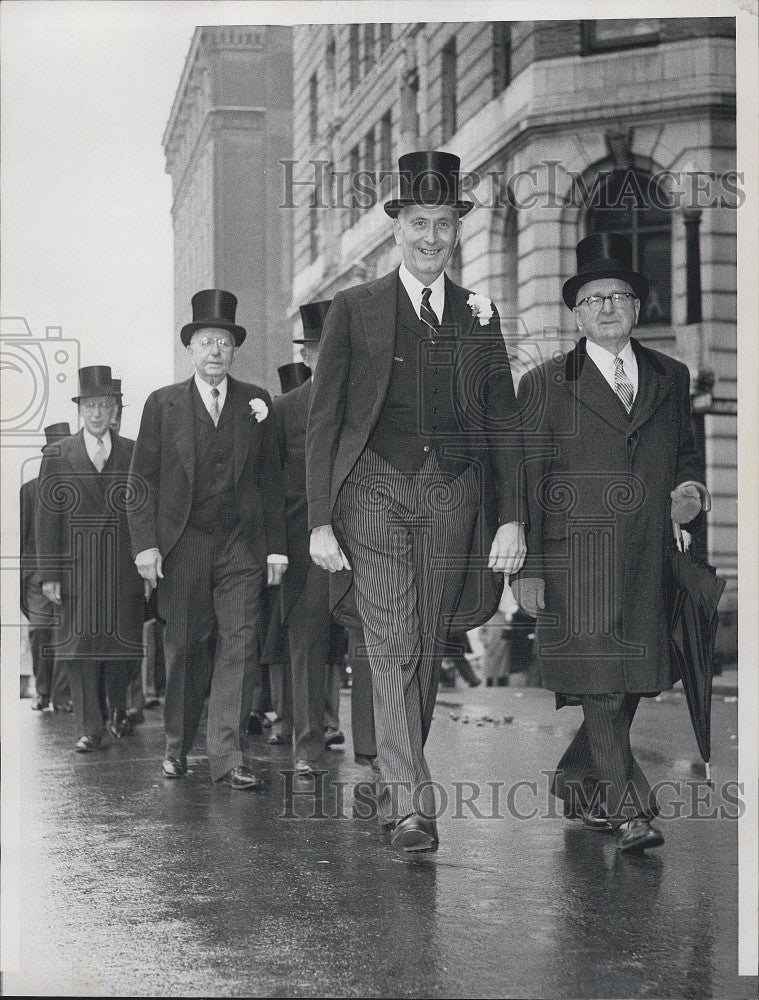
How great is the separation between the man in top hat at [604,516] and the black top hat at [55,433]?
167cm

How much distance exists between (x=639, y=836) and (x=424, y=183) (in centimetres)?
241

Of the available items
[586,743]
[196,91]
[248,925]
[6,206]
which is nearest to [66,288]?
[6,206]

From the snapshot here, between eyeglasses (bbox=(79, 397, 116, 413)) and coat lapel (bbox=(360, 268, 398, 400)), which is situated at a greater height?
coat lapel (bbox=(360, 268, 398, 400))

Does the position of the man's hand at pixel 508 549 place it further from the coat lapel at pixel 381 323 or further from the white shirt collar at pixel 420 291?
the white shirt collar at pixel 420 291

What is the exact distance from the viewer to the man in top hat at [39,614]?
547 centimetres

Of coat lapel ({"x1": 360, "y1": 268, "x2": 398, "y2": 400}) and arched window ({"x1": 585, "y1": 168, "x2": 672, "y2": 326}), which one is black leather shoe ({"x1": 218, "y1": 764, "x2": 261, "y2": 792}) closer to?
coat lapel ({"x1": 360, "y1": 268, "x2": 398, "y2": 400})

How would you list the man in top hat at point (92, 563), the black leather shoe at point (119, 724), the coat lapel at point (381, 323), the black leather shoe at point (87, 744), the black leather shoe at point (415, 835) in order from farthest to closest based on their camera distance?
the black leather shoe at point (119, 724) < the black leather shoe at point (87, 744) < the man in top hat at point (92, 563) < the coat lapel at point (381, 323) < the black leather shoe at point (415, 835)

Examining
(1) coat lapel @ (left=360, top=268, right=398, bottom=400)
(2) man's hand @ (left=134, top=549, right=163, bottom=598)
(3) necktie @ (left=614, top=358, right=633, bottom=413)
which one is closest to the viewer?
(1) coat lapel @ (left=360, top=268, right=398, bottom=400)

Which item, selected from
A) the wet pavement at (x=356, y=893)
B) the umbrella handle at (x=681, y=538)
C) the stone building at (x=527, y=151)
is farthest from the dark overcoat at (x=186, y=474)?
the umbrella handle at (x=681, y=538)

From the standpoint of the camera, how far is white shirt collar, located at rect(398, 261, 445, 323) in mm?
5738

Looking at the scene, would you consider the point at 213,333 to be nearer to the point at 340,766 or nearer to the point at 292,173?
the point at 292,173

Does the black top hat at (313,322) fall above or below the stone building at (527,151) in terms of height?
below

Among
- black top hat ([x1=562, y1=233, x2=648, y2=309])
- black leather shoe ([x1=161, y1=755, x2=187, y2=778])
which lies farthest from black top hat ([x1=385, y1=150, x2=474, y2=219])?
black leather shoe ([x1=161, y1=755, x2=187, y2=778])

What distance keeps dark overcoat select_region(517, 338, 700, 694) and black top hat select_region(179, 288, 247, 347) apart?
131 cm
